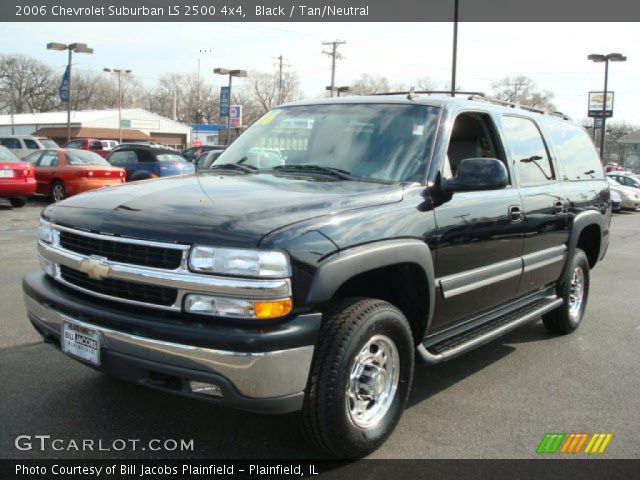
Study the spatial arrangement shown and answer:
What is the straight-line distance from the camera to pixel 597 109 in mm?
43375

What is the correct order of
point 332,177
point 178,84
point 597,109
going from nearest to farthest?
point 332,177
point 597,109
point 178,84

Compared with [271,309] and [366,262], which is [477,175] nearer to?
[366,262]

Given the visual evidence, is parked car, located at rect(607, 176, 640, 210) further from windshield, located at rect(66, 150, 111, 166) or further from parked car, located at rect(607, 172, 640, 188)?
windshield, located at rect(66, 150, 111, 166)

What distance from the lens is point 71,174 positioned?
15.9 metres

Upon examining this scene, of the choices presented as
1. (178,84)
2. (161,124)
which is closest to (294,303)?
(161,124)

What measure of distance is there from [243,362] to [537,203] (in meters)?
3.00

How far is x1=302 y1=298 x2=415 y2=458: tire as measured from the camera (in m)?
2.98

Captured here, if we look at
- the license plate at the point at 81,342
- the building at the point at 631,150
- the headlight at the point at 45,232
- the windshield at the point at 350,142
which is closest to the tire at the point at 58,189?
the windshield at the point at 350,142

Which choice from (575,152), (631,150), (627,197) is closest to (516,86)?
(631,150)

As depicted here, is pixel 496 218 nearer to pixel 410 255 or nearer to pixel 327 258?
pixel 410 255

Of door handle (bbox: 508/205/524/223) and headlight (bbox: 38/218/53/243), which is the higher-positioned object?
door handle (bbox: 508/205/524/223)

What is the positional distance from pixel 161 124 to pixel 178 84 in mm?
38401

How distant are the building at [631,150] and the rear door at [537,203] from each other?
3589 inches

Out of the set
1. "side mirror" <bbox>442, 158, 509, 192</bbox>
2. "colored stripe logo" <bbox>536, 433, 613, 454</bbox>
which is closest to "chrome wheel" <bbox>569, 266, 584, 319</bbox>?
"colored stripe logo" <bbox>536, 433, 613, 454</bbox>
